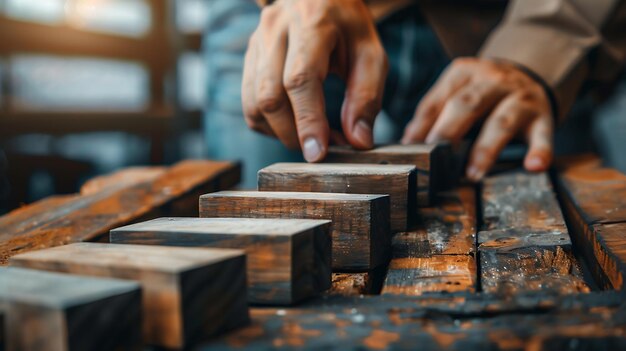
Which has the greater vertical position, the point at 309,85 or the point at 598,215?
the point at 309,85

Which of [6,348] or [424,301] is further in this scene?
[424,301]

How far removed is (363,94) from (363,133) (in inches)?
4.3

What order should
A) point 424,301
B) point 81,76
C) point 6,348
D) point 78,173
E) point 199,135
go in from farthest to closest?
point 199,135 < point 81,76 < point 78,173 < point 424,301 < point 6,348

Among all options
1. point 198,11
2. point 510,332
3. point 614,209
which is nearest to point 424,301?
point 510,332

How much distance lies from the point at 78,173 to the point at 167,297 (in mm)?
4174

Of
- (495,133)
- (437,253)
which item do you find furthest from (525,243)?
(495,133)

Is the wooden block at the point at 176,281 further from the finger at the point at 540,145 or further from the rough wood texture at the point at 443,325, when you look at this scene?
the finger at the point at 540,145

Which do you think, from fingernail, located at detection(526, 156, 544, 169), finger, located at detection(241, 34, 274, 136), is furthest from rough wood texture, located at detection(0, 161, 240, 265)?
fingernail, located at detection(526, 156, 544, 169)

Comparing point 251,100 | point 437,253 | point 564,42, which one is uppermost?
point 564,42

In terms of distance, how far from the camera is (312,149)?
1.40 m

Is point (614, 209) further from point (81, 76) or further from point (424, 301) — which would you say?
point (81, 76)

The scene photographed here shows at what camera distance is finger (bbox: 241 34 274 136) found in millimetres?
1674

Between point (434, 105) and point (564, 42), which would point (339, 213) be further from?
point (564, 42)

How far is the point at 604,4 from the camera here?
2.03m
